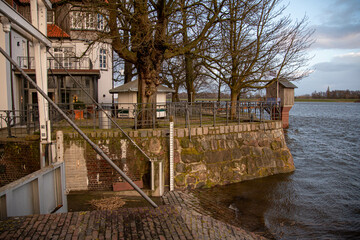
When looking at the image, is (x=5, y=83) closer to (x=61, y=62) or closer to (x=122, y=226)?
(x=61, y=62)


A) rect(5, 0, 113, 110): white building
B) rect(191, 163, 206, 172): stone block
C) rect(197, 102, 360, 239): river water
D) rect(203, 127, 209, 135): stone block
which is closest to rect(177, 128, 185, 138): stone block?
rect(203, 127, 209, 135): stone block

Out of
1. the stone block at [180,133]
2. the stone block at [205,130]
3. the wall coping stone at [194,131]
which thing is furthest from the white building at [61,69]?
the stone block at [205,130]

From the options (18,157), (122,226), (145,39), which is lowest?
(122,226)

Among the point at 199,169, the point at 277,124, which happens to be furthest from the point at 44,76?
the point at 277,124

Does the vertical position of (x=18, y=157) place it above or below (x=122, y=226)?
above

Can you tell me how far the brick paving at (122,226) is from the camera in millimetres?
4555

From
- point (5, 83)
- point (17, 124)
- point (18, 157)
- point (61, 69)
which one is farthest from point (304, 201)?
point (61, 69)

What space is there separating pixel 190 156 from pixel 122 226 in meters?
6.52

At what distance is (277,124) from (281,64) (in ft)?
15.3

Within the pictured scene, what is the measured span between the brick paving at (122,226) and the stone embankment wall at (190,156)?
16.0ft

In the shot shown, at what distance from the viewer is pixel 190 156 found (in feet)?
36.9

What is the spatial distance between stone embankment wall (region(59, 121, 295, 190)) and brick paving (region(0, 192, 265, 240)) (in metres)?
4.86

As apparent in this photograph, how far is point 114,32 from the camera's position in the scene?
1196 cm

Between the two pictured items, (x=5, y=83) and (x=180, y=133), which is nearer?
(x=180, y=133)
